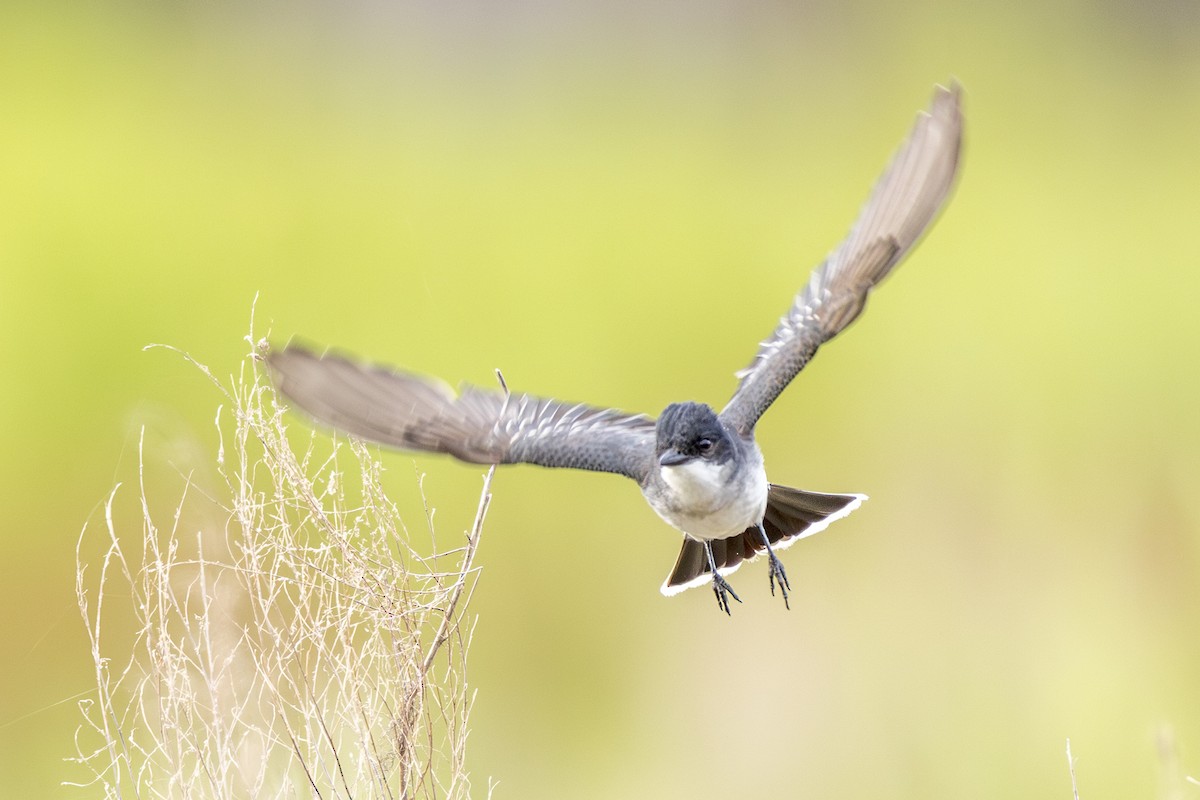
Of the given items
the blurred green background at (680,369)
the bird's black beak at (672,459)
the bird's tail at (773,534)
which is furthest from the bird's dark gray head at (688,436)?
the blurred green background at (680,369)

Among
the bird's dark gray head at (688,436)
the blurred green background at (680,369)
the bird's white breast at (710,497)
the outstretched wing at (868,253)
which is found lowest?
the bird's white breast at (710,497)

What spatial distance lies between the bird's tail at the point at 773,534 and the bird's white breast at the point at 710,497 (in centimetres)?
78

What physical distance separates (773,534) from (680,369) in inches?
282

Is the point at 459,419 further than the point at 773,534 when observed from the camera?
No

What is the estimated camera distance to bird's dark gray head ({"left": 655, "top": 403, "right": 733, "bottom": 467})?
4355mm

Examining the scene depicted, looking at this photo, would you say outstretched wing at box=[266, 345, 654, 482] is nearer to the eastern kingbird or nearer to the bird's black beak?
the eastern kingbird

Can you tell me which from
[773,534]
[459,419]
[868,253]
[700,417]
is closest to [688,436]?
[700,417]

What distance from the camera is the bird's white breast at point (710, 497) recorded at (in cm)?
434

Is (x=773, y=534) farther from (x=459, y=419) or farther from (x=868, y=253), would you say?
(x=459, y=419)

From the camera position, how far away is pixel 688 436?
14.3ft

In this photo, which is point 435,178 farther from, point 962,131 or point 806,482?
point 962,131

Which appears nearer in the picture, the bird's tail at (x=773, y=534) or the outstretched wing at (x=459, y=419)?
the outstretched wing at (x=459, y=419)

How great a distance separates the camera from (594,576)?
38.2 feet

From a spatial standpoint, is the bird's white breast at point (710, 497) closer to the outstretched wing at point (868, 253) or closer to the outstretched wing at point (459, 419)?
the outstretched wing at point (459, 419)
